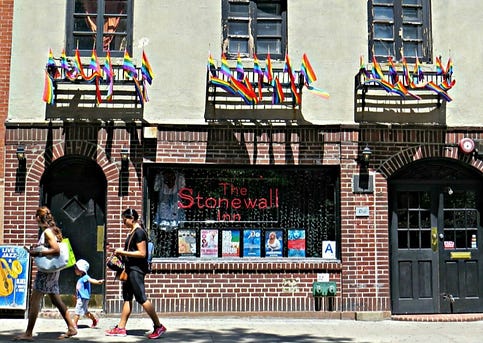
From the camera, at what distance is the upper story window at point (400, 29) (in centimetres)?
1095

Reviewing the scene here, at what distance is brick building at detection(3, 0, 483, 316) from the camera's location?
10.3 meters

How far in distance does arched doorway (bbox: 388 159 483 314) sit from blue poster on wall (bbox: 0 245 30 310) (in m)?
6.11

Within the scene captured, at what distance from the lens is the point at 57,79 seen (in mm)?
10195

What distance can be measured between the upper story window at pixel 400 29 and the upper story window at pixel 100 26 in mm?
4290

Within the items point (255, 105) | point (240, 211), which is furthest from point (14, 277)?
point (255, 105)

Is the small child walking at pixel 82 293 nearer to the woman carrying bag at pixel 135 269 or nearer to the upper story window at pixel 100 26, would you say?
the woman carrying bag at pixel 135 269

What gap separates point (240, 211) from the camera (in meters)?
10.7

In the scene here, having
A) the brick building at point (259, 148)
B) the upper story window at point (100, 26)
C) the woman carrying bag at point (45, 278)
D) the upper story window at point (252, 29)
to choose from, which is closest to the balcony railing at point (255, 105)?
the brick building at point (259, 148)

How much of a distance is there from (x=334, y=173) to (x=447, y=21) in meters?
3.36

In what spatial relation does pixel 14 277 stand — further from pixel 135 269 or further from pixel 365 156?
pixel 365 156

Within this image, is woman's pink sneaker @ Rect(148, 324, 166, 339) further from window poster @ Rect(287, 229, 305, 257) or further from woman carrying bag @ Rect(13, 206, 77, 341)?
window poster @ Rect(287, 229, 305, 257)

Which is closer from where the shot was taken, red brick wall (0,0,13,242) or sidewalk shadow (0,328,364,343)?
sidewalk shadow (0,328,364,343)

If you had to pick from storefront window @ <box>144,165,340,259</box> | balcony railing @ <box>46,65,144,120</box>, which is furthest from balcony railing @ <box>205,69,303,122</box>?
balcony railing @ <box>46,65,144,120</box>

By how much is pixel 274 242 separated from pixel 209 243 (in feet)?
3.67
